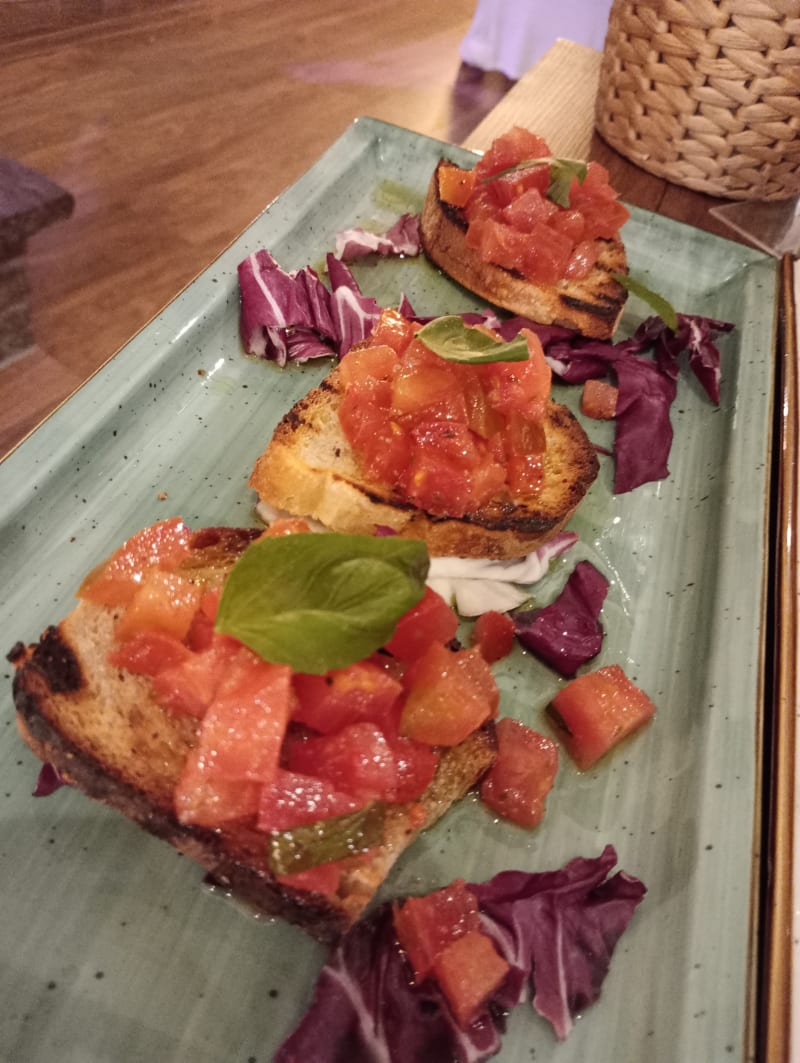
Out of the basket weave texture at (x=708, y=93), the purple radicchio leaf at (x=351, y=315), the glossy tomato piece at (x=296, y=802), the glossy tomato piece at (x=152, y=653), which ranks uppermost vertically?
the basket weave texture at (x=708, y=93)

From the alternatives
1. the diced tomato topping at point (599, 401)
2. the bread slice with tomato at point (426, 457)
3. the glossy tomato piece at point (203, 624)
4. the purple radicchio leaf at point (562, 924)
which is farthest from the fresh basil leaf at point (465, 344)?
the purple radicchio leaf at point (562, 924)

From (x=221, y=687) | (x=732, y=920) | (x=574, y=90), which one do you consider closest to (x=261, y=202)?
(x=574, y=90)

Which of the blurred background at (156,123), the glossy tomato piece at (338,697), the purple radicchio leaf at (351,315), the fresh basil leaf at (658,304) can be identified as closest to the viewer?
the glossy tomato piece at (338,697)

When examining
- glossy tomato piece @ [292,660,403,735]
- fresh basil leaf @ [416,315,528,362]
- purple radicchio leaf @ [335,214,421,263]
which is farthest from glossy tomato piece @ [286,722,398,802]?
purple radicchio leaf @ [335,214,421,263]

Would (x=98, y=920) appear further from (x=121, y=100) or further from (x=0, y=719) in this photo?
(x=121, y=100)

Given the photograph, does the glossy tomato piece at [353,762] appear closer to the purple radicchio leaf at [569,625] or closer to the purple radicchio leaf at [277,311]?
the purple radicchio leaf at [569,625]

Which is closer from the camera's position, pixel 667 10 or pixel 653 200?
pixel 667 10

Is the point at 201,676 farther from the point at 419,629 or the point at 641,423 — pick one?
the point at 641,423

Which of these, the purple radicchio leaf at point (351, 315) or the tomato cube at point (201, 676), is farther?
the purple radicchio leaf at point (351, 315)
